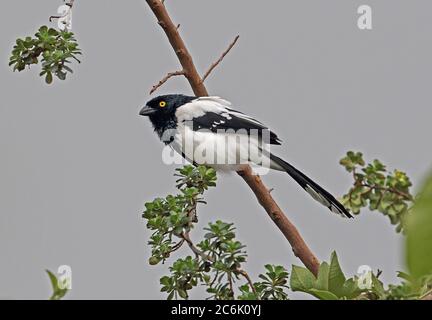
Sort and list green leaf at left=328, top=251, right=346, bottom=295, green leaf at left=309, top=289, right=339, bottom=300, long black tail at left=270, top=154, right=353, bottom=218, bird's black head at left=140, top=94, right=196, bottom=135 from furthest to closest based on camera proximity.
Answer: bird's black head at left=140, top=94, right=196, bottom=135
long black tail at left=270, top=154, right=353, bottom=218
green leaf at left=328, top=251, right=346, bottom=295
green leaf at left=309, top=289, right=339, bottom=300

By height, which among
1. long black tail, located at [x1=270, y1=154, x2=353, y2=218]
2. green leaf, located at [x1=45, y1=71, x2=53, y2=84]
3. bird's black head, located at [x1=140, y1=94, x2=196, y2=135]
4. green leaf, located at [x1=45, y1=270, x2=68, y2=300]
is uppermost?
bird's black head, located at [x1=140, y1=94, x2=196, y2=135]

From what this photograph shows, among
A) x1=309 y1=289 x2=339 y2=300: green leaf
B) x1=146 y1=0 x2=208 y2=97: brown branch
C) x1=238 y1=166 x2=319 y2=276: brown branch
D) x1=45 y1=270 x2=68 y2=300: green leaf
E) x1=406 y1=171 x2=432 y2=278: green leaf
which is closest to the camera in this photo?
x1=406 y1=171 x2=432 y2=278: green leaf

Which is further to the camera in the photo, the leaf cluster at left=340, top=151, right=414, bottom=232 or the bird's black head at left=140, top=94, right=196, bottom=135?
the bird's black head at left=140, top=94, right=196, bottom=135

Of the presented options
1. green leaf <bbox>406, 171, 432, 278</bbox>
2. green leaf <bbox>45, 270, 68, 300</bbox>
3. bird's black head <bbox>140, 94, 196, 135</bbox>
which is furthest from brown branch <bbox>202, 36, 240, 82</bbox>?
green leaf <bbox>406, 171, 432, 278</bbox>

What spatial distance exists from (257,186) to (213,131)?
70 cm

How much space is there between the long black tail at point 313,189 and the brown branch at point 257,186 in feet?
1.26

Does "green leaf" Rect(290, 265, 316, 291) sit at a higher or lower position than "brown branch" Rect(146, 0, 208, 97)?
lower

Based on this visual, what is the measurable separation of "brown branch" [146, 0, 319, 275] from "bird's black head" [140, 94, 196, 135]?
823 millimetres

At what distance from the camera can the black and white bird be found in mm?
2020

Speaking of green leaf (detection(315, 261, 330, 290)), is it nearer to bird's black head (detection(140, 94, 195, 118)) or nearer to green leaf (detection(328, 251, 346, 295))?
green leaf (detection(328, 251, 346, 295))
